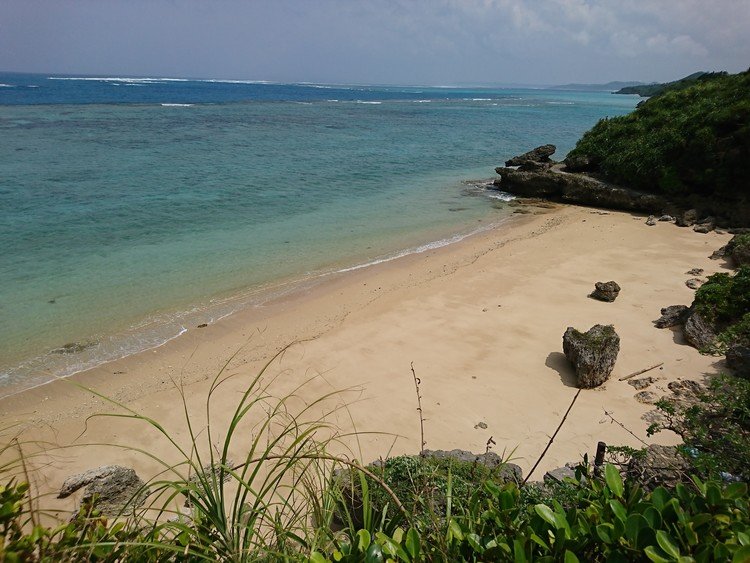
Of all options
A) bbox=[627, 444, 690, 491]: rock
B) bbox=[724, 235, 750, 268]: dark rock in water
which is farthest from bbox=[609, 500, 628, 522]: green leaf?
bbox=[724, 235, 750, 268]: dark rock in water

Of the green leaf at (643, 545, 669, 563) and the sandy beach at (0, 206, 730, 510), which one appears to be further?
the sandy beach at (0, 206, 730, 510)

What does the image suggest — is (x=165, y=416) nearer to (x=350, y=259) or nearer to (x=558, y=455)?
(x=558, y=455)

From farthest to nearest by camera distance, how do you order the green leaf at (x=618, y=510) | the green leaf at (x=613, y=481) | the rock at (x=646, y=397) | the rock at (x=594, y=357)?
the rock at (x=594, y=357) → the rock at (x=646, y=397) → the green leaf at (x=613, y=481) → the green leaf at (x=618, y=510)

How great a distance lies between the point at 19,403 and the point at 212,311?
3.62m

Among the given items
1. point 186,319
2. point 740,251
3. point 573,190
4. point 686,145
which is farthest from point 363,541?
point 573,190

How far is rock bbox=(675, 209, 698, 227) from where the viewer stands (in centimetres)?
1563

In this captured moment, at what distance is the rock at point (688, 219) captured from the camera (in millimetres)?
15633

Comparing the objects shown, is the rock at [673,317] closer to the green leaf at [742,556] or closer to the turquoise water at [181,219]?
the turquoise water at [181,219]

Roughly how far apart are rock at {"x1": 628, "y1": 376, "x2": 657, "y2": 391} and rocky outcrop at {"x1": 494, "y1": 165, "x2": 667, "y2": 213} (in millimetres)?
12907

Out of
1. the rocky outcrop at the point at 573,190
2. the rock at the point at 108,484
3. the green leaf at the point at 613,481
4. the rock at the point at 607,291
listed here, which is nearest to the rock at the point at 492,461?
the green leaf at the point at 613,481

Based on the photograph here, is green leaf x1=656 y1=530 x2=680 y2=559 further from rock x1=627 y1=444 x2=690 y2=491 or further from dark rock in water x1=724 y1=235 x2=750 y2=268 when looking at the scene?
→ dark rock in water x1=724 y1=235 x2=750 y2=268

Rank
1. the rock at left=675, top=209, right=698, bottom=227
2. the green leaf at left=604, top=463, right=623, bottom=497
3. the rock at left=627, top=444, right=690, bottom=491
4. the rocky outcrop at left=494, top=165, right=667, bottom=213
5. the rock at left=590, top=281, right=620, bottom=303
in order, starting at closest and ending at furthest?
the green leaf at left=604, top=463, right=623, bottom=497 → the rock at left=627, top=444, right=690, bottom=491 → the rock at left=590, top=281, right=620, bottom=303 → the rock at left=675, top=209, right=698, bottom=227 → the rocky outcrop at left=494, top=165, right=667, bottom=213

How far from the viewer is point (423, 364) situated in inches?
303

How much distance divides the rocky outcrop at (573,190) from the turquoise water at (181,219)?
5.11 feet
